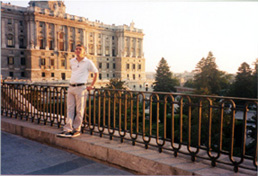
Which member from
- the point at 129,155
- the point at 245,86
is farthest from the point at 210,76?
the point at 129,155

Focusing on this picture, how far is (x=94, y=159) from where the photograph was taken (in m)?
3.68

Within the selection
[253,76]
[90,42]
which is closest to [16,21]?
[90,42]

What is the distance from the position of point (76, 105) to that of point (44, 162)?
3.70 feet

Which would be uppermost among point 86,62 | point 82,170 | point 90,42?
point 90,42

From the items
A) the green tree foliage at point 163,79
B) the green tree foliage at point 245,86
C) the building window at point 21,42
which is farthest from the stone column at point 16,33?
the green tree foliage at point 245,86

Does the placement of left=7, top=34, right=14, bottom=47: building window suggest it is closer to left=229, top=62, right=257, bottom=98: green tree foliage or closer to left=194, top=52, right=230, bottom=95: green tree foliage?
left=194, top=52, right=230, bottom=95: green tree foliage

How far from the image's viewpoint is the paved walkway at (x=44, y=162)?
10.5 feet

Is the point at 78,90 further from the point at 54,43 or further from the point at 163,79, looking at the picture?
the point at 54,43

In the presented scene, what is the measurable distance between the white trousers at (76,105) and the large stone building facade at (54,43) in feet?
178

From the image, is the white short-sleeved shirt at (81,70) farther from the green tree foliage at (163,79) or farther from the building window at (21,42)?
the building window at (21,42)

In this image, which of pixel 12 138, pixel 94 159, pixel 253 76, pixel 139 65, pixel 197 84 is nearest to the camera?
pixel 94 159

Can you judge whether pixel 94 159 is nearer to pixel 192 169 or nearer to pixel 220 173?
pixel 192 169

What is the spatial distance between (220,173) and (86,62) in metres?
2.73

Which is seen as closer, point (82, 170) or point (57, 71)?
point (82, 170)
